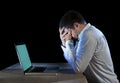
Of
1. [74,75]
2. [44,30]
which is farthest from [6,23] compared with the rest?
[74,75]

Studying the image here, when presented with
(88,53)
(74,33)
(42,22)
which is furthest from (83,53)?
(42,22)

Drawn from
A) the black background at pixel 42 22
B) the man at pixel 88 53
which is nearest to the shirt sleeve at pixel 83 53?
the man at pixel 88 53

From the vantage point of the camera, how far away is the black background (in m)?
3.51

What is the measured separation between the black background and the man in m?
1.17

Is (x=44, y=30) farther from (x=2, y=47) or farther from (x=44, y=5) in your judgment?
(x=2, y=47)

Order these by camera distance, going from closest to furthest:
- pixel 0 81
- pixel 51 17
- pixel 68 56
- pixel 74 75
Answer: pixel 0 81, pixel 74 75, pixel 68 56, pixel 51 17

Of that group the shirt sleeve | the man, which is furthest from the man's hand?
the shirt sleeve

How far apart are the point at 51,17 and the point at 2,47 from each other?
0.81m

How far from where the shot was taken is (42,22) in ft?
11.6

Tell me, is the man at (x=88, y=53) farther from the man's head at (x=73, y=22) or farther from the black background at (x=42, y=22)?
the black background at (x=42, y=22)

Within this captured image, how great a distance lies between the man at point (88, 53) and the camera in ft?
6.89

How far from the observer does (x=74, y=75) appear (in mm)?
2035

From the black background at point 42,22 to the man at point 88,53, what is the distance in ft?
3.83

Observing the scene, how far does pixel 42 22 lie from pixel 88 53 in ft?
5.11
